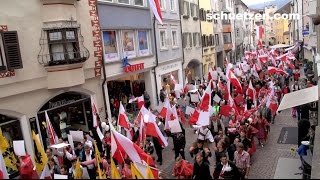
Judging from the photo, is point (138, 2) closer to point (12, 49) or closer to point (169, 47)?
point (169, 47)

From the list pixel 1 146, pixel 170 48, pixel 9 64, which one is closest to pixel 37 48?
pixel 9 64

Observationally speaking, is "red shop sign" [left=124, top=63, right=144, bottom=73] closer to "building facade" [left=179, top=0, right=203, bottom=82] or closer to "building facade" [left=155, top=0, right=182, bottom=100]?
"building facade" [left=155, top=0, right=182, bottom=100]

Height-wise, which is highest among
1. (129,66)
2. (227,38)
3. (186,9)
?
(186,9)

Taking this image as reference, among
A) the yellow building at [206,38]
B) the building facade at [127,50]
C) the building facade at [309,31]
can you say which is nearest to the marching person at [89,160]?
the building facade at [127,50]

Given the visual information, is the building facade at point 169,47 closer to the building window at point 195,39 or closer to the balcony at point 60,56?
the building window at point 195,39

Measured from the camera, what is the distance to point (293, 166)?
12039 millimetres

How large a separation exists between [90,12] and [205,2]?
23.1 m

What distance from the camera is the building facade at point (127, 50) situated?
19.8 meters

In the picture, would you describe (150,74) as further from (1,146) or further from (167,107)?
(1,146)

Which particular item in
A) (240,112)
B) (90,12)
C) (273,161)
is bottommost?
(273,161)

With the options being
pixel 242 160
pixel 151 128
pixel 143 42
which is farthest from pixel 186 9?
pixel 242 160

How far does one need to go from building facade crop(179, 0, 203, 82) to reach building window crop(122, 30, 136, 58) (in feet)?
30.9

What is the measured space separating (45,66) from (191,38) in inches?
780

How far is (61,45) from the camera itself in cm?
1606
